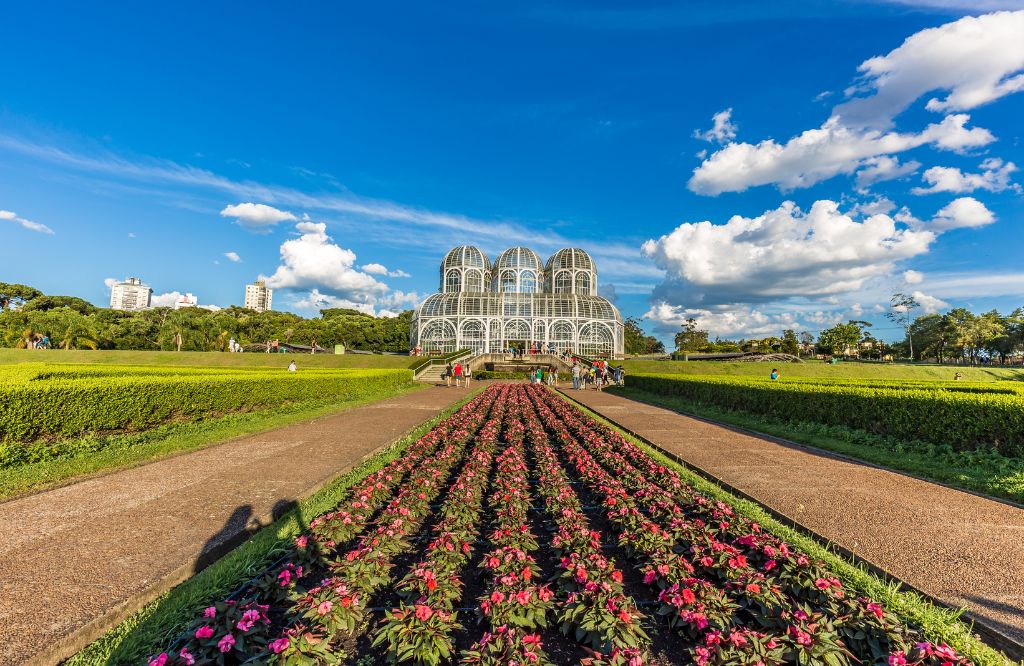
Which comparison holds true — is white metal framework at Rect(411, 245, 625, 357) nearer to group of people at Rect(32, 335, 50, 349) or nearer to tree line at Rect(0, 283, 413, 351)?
tree line at Rect(0, 283, 413, 351)

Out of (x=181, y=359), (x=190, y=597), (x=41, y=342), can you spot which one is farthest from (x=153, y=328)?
(x=190, y=597)

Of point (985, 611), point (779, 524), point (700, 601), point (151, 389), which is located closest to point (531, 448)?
point (779, 524)

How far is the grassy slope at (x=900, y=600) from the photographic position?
2832 millimetres

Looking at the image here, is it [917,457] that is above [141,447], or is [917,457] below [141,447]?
below

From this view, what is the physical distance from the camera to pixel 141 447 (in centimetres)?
809

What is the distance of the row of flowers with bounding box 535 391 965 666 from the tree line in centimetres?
5262

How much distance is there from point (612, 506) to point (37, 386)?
1018 centimetres

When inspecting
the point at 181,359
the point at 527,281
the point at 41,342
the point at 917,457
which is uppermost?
the point at 527,281

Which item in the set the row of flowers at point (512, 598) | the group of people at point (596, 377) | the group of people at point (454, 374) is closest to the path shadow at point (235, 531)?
the row of flowers at point (512, 598)

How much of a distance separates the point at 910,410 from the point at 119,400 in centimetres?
1705

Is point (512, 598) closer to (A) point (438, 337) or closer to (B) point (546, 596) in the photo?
(B) point (546, 596)

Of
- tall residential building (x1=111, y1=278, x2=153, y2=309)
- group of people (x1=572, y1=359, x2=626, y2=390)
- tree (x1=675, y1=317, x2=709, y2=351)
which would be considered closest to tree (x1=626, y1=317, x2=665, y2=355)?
tree (x1=675, y1=317, x2=709, y2=351)

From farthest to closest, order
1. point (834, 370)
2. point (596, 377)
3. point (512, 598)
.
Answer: point (834, 370) → point (596, 377) → point (512, 598)

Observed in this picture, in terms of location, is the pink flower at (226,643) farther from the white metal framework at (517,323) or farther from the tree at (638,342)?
the tree at (638,342)
